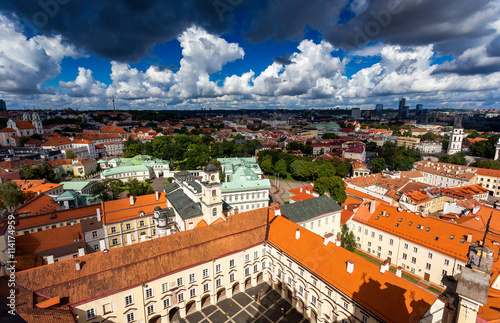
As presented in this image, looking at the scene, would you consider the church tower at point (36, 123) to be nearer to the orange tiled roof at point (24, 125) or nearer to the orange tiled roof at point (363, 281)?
the orange tiled roof at point (24, 125)

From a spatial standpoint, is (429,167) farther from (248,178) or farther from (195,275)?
(195,275)

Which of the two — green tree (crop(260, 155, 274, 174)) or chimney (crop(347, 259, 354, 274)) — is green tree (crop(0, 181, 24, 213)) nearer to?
chimney (crop(347, 259, 354, 274))

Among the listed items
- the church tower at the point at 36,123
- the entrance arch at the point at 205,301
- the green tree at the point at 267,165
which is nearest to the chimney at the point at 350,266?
the entrance arch at the point at 205,301

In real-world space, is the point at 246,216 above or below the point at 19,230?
above

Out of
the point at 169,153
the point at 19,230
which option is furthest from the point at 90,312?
the point at 169,153

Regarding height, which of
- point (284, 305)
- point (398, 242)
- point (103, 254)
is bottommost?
point (284, 305)

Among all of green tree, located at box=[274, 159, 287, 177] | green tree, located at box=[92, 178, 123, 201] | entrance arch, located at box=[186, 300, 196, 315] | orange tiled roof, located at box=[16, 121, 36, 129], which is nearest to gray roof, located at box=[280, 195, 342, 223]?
entrance arch, located at box=[186, 300, 196, 315]
